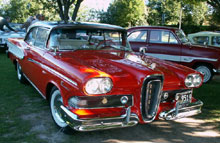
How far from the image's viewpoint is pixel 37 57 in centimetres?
398

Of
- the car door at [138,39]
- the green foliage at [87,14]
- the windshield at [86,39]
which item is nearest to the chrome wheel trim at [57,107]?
the windshield at [86,39]

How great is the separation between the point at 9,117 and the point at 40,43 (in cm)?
137

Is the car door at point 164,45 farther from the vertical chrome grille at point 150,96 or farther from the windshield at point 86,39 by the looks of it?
the vertical chrome grille at point 150,96

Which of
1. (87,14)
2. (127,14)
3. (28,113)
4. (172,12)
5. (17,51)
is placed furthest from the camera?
(172,12)

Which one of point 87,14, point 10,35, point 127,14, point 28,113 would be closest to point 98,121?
point 28,113

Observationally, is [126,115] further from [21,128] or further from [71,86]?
[21,128]

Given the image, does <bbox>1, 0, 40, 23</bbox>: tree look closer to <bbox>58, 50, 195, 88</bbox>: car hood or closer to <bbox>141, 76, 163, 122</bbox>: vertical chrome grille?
<bbox>58, 50, 195, 88</bbox>: car hood

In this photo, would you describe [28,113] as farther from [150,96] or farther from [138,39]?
[138,39]

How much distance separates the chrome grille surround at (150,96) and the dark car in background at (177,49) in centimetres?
359

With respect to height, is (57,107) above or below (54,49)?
below

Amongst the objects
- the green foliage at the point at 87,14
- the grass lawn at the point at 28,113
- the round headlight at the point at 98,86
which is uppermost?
the green foliage at the point at 87,14

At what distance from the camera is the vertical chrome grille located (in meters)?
2.88

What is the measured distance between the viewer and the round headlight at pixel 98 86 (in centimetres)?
261

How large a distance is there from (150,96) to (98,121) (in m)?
0.76
